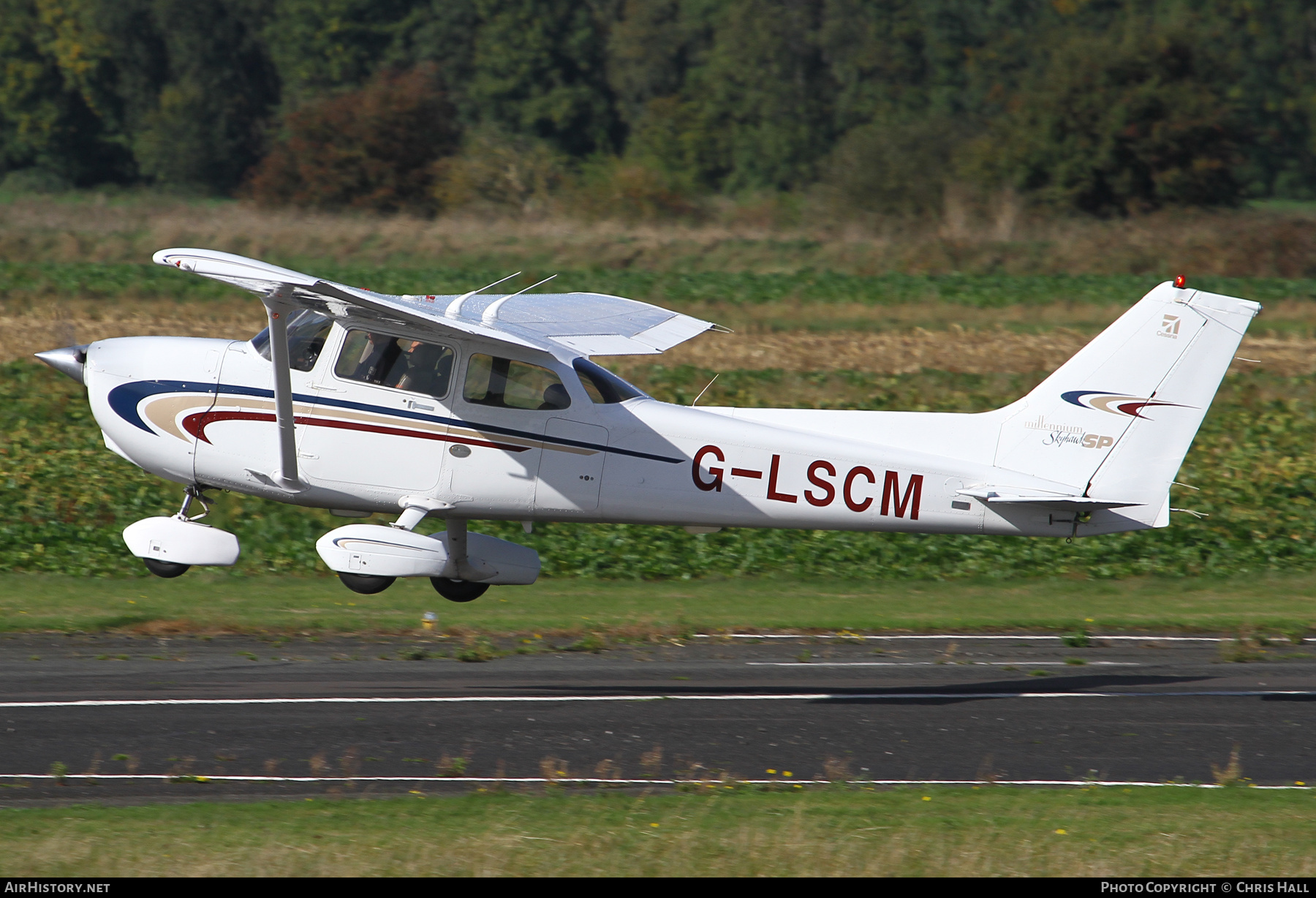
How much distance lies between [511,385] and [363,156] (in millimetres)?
48053

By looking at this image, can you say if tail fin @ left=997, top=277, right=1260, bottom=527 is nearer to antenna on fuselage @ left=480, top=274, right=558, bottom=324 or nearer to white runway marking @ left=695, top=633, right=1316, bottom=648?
antenna on fuselage @ left=480, top=274, right=558, bottom=324

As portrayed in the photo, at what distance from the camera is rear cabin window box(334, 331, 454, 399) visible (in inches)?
449

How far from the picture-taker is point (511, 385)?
37.7ft

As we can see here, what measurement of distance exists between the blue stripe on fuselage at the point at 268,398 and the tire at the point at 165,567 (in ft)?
3.49

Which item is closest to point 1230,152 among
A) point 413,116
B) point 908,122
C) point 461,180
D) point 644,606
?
point 908,122

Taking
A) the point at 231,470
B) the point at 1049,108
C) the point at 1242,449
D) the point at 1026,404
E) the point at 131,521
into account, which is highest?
the point at 1049,108

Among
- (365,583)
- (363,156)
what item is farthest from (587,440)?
(363,156)

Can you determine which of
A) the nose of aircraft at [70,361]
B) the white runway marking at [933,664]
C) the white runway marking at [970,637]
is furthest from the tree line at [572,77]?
the nose of aircraft at [70,361]

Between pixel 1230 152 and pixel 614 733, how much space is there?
1749 inches

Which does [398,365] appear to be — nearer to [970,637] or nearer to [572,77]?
[970,637]

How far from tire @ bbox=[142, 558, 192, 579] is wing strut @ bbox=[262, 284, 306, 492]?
1043 mm

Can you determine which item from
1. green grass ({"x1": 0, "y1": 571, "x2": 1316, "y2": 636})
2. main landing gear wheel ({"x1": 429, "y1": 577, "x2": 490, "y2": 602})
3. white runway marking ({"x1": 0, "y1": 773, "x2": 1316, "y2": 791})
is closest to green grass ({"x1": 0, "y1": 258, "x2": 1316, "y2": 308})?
green grass ({"x1": 0, "y1": 571, "x2": 1316, "y2": 636})

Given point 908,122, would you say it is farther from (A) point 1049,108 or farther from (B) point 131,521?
(B) point 131,521

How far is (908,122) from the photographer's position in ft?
186
